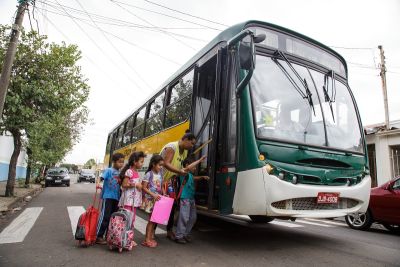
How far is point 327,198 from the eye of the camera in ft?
15.1

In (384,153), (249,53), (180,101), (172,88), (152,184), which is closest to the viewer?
(249,53)

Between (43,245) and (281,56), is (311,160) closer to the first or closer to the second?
(281,56)

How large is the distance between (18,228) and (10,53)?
5.24 metres

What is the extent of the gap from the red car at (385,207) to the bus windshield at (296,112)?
8.53ft

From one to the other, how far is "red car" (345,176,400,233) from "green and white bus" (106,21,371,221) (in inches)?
98.7

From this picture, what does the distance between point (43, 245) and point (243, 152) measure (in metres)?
3.54

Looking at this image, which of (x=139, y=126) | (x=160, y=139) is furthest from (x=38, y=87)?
(x=160, y=139)

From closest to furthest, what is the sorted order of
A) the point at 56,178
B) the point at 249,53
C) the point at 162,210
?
the point at 249,53, the point at 162,210, the point at 56,178

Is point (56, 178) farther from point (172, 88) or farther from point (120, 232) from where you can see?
point (120, 232)

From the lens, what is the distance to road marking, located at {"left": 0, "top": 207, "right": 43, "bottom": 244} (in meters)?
5.49

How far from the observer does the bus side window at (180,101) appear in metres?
A: 6.47

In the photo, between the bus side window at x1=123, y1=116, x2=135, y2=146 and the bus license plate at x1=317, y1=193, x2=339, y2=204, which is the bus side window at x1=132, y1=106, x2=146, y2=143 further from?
the bus license plate at x1=317, y1=193, x2=339, y2=204

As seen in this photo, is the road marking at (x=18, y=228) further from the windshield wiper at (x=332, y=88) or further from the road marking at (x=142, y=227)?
the windshield wiper at (x=332, y=88)

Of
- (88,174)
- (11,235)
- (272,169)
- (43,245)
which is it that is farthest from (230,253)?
(88,174)
